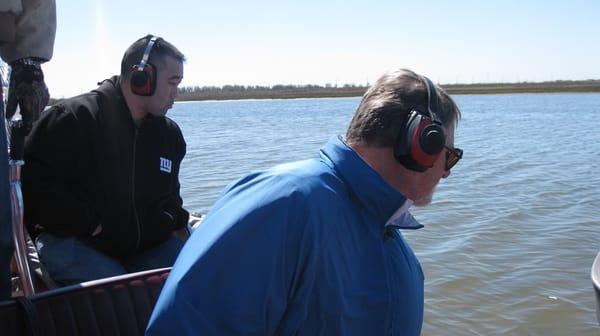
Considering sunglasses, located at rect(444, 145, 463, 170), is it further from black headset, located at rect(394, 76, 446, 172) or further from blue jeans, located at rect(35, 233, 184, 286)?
blue jeans, located at rect(35, 233, 184, 286)

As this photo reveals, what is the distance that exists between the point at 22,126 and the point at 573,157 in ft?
45.7

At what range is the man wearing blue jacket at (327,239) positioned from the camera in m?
1.29

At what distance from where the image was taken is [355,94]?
293 ft

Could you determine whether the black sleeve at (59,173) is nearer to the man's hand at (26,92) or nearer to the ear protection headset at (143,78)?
the man's hand at (26,92)

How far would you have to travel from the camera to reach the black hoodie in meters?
2.80

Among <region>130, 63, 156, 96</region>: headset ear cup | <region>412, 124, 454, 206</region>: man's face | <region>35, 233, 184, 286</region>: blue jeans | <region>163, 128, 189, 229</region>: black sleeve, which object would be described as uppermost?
<region>130, 63, 156, 96</region>: headset ear cup

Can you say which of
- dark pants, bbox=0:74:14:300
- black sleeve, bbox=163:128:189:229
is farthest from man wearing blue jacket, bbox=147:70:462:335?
black sleeve, bbox=163:128:189:229

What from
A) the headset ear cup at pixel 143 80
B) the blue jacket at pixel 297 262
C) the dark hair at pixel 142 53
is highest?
the dark hair at pixel 142 53

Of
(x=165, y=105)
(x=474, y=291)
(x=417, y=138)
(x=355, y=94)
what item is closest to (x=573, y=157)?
(x=474, y=291)

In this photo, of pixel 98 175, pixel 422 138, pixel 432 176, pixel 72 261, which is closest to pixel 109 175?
pixel 98 175

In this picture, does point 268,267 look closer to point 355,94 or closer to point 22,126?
point 22,126

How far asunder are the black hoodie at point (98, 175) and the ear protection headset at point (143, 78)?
0.13m

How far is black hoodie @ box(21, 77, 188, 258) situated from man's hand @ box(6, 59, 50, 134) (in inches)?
A: 5.1

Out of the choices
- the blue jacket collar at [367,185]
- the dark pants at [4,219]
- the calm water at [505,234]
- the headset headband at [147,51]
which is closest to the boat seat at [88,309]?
the dark pants at [4,219]
